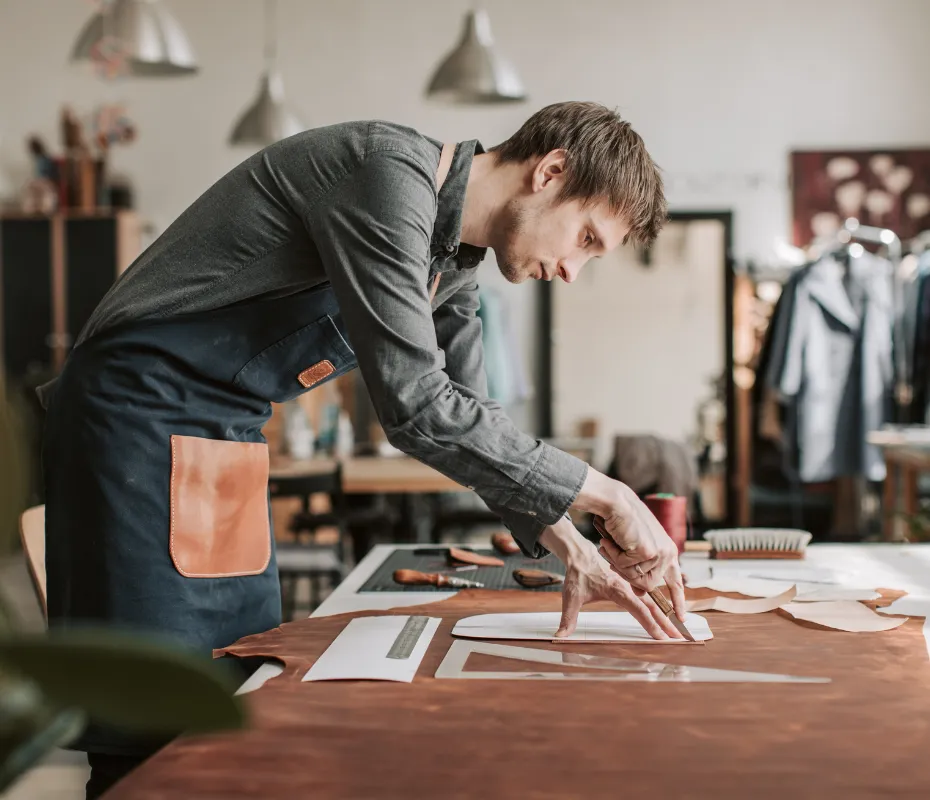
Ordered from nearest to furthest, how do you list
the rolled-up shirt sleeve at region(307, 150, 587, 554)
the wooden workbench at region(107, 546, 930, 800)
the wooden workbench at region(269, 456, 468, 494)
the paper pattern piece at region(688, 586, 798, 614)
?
the wooden workbench at region(107, 546, 930, 800), the rolled-up shirt sleeve at region(307, 150, 587, 554), the paper pattern piece at region(688, 586, 798, 614), the wooden workbench at region(269, 456, 468, 494)

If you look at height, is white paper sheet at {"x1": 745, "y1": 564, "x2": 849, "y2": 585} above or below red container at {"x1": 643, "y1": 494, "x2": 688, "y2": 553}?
below

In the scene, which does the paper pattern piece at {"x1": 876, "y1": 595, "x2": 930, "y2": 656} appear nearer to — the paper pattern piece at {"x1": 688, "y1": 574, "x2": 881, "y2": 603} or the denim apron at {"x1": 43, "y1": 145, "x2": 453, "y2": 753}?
the paper pattern piece at {"x1": 688, "y1": 574, "x2": 881, "y2": 603}

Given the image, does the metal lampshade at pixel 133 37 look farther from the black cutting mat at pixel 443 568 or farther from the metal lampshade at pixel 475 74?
the black cutting mat at pixel 443 568

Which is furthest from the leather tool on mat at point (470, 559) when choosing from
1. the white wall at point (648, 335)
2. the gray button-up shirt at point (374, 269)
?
the white wall at point (648, 335)

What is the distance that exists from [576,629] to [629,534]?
0.14m

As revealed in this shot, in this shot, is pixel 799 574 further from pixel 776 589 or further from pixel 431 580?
pixel 431 580

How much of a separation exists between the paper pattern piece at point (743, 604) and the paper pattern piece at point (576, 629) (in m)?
0.06

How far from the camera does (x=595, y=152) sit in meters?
1.37

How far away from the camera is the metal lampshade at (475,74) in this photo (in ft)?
15.0

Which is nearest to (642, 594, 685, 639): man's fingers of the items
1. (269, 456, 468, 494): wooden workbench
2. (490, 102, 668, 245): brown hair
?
(490, 102, 668, 245): brown hair

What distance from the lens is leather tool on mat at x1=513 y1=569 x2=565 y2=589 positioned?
1675 millimetres

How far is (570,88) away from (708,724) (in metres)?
6.17

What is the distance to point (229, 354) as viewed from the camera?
143 centimetres

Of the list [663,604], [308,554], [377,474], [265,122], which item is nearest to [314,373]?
[663,604]
